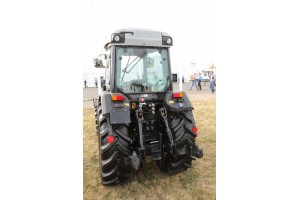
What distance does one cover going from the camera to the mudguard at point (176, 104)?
2.81 m

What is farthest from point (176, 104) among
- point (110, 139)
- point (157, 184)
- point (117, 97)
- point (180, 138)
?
point (157, 184)

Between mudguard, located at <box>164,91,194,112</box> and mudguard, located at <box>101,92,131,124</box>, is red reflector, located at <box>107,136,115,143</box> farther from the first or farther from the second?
mudguard, located at <box>164,91,194,112</box>

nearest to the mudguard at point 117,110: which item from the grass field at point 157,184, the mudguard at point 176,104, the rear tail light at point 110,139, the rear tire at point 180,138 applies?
the rear tail light at point 110,139

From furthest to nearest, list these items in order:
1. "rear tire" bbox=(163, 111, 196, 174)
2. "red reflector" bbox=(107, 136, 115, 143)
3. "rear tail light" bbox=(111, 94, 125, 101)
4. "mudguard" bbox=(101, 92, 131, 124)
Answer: "rear tire" bbox=(163, 111, 196, 174) → "rear tail light" bbox=(111, 94, 125, 101) → "mudguard" bbox=(101, 92, 131, 124) → "red reflector" bbox=(107, 136, 115, 143)

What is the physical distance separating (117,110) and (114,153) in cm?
57

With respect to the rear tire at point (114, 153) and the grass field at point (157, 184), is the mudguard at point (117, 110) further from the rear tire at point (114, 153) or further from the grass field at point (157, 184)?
the grass field at point (157, 184)

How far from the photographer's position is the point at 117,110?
8.45 ft

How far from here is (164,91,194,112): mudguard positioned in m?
2.81

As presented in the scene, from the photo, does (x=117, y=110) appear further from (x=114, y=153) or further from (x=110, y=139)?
(x=114, y=153)

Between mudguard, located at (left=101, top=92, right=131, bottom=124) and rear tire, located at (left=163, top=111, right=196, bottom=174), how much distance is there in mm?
744

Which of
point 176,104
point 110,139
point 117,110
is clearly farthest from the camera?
point 176,104

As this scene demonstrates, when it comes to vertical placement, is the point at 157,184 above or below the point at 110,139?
below

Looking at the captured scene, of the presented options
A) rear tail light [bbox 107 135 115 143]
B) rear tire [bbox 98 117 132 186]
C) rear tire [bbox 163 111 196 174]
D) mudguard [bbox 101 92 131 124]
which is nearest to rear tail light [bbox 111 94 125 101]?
mudguard [bbox 101 92 131 124]

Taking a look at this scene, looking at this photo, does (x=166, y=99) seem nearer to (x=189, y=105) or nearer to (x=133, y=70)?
(x=189, y=105)
